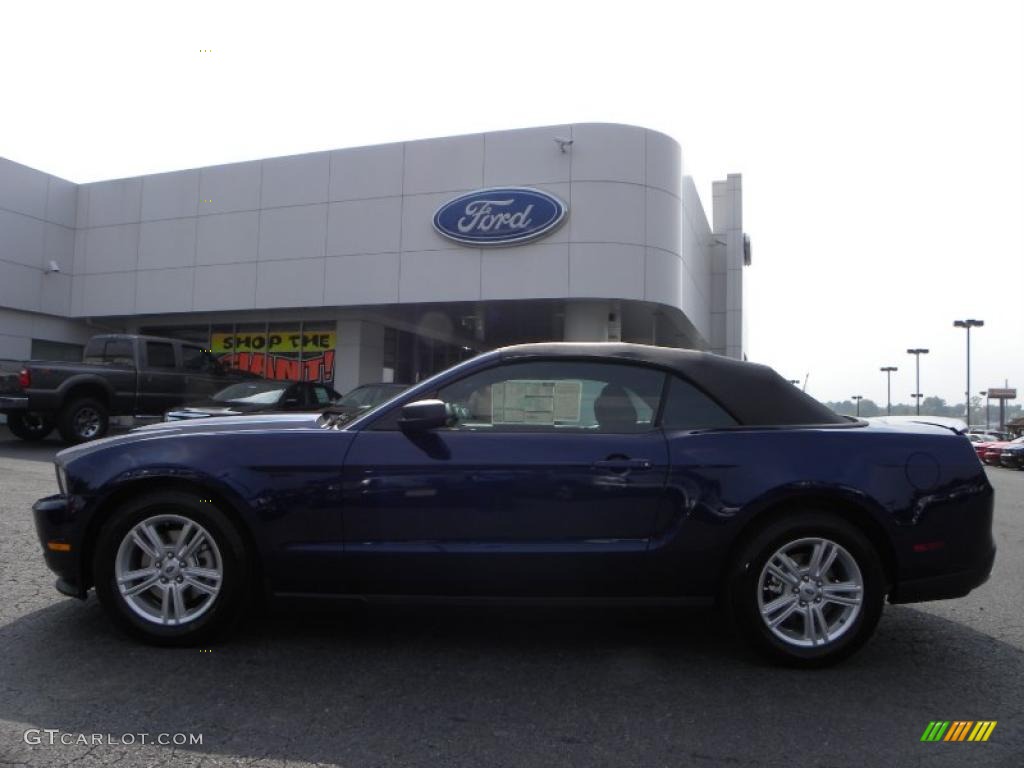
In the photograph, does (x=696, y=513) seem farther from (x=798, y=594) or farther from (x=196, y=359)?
(x=196, y=359)

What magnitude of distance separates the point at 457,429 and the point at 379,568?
0.75m

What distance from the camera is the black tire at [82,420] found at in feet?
40.5

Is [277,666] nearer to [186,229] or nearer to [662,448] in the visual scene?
[662,448]

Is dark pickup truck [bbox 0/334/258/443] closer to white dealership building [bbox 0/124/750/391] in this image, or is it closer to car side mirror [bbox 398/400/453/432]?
white dealership building [bbox 0/124/750/391]

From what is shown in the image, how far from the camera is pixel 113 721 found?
2705 millimetres

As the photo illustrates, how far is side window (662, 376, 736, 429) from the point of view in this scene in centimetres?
355

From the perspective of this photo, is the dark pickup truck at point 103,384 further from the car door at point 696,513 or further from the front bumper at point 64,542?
the car door at point 696,513

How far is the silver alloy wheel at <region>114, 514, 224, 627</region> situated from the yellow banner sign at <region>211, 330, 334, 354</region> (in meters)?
16.1

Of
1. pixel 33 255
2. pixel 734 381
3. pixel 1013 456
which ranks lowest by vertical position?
pixel 1013 456

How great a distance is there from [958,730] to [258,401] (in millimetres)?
10505

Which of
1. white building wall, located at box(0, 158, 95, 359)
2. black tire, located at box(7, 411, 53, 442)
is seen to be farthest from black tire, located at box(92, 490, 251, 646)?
white building wall, located at box(0, 158, 95, 359)

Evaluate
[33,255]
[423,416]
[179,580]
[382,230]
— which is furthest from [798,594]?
[33,255]

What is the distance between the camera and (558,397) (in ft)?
12.0

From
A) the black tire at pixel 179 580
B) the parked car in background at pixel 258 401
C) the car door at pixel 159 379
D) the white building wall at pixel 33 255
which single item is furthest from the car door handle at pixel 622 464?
the white building wall at pixel 33 255
